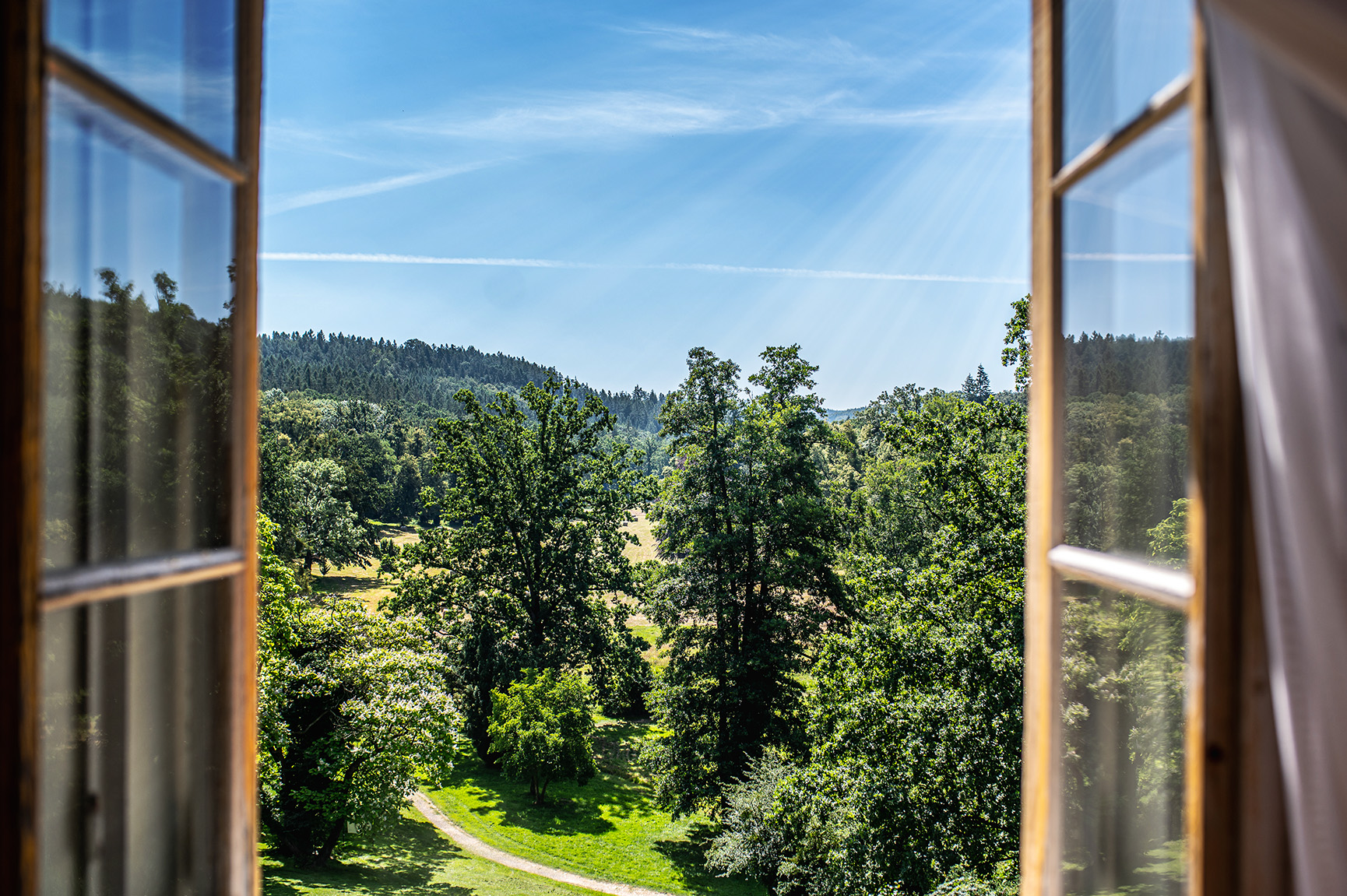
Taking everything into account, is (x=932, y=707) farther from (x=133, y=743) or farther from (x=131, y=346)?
(x=131, y=346)

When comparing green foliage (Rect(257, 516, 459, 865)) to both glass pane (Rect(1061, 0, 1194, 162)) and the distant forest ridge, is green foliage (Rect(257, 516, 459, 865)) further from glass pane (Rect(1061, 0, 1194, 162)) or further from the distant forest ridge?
glass pane (Rect(1061, 0, 1194, 162))

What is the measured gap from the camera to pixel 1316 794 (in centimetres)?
87

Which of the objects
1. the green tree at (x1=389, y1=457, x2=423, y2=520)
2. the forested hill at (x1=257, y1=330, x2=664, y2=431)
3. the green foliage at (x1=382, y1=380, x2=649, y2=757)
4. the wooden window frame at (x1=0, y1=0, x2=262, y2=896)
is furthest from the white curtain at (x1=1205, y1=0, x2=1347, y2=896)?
the forested hill at (x1=257, y1=330, x2=664, y2=431)

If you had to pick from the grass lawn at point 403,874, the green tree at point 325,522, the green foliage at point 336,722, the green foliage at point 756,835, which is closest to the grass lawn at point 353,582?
→ the green tree at point 325,522

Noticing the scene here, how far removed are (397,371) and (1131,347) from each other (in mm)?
142202

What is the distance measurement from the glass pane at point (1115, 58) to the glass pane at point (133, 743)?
6.42ft

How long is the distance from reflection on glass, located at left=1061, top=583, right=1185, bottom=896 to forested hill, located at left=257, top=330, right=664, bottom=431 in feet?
289

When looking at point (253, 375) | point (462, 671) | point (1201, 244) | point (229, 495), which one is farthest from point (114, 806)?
point (462, 671)

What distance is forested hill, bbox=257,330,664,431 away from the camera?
91.7 metres

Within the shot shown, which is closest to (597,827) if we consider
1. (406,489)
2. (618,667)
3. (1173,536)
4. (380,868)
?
(618,667)

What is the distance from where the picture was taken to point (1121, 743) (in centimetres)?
146

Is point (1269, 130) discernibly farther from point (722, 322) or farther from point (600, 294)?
point (600, 294)

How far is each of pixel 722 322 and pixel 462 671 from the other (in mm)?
33037

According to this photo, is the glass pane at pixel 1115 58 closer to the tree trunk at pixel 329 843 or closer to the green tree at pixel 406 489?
the tree trunk at pixel 329 843
